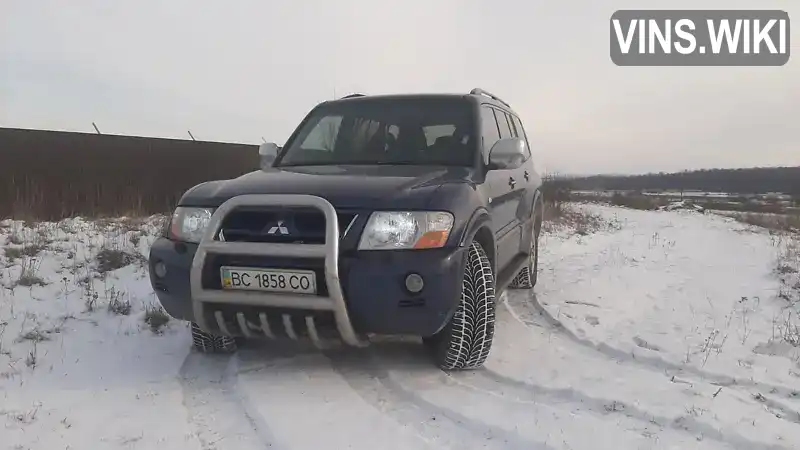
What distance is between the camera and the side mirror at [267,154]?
427 centimetres

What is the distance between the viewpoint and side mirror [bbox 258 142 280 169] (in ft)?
14.0

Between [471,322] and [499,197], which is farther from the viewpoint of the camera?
[499,197]

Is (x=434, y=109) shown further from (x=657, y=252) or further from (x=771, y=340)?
(x=657, y=252)

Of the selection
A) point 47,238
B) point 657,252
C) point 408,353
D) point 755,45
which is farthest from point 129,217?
point 755,45

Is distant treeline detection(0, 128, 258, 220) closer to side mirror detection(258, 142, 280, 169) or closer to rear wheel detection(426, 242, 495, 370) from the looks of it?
side mirror detection(258, 142, 280, 169)

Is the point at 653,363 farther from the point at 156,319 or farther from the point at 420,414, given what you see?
the point at 156,319

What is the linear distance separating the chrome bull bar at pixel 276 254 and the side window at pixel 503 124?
2330mm

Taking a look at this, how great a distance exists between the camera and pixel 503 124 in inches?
196

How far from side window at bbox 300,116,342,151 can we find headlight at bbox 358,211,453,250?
1481 millimetres

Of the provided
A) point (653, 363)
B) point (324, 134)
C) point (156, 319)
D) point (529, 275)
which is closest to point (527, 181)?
point (529, 275)

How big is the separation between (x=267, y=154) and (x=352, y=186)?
58.6 inches

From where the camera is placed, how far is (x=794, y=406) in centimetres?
288

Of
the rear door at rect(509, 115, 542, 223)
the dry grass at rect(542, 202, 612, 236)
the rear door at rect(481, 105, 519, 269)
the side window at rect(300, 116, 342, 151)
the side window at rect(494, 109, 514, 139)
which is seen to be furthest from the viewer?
the dry grass at rect(542, 202, 612, 236)

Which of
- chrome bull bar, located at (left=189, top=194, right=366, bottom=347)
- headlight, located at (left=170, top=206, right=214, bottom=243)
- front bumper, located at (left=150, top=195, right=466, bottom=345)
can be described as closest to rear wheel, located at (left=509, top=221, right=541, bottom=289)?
front bumper, located at (left=150, top=195, right=466, bottom=345)
